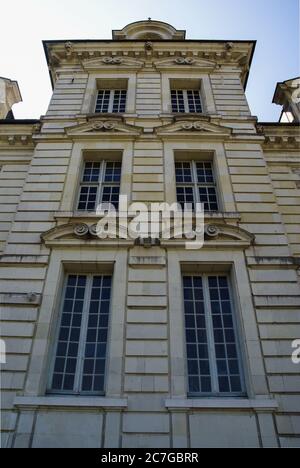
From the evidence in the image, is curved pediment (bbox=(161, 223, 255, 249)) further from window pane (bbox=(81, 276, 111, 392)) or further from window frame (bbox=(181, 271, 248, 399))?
window pane (bbox=(81, 276, 111, 392))

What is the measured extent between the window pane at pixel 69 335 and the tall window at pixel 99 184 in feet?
9.02

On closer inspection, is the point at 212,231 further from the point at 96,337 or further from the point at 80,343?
the point at 80,343

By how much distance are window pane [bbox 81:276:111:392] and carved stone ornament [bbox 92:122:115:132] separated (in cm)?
587

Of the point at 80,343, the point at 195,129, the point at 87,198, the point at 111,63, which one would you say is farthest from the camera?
the point at 111,63

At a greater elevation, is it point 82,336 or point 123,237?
point 123,237

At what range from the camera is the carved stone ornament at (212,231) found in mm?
10492

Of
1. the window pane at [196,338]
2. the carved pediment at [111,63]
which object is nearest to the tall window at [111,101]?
the carved pediment at [111,63]

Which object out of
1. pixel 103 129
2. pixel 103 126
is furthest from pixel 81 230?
pixel 103 126

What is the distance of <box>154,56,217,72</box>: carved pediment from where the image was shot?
1675cm

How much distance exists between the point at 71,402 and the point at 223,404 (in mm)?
2969

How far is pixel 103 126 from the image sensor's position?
45.2 ft

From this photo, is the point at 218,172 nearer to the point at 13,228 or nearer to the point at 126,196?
the point at 126,196

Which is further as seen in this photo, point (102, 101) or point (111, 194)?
point (102, 101)

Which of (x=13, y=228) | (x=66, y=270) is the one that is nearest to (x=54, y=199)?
(x=13, y=228)
